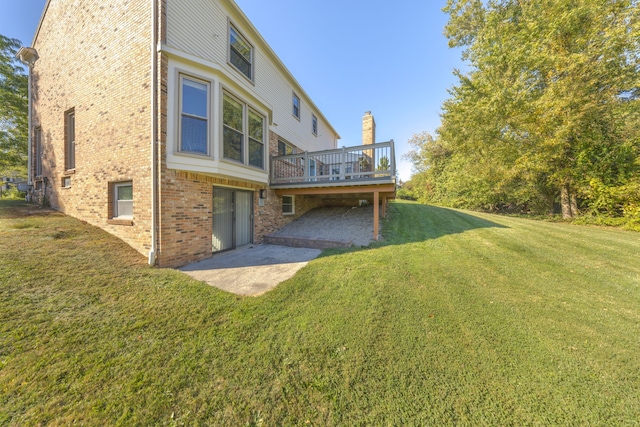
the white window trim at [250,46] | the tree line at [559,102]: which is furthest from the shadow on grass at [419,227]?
the white window trim at [250,46]

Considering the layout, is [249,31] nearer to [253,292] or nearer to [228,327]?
[253,292]

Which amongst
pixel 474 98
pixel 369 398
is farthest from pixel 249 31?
pixel 474 98

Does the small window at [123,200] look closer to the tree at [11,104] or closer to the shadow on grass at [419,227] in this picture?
the shadow on grass at [419,227]

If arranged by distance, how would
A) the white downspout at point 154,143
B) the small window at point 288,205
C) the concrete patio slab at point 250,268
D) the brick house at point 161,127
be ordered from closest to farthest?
the concrete patio slab at point 250,268
the white downspout at point 154,143
the brick house at point 161,127
the small window at point 288,205

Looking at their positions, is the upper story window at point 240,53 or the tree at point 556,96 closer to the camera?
the upper story window at point 240,53

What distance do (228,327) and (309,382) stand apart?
135 centimetres

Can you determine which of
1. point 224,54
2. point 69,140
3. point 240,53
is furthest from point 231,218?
point 69,140

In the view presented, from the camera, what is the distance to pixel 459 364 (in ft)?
7.92

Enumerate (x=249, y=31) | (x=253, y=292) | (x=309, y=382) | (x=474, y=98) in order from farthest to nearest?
(x=474, y=98) → (x=249, y=31) → (x=253, y=292) → (x=309, y=382)

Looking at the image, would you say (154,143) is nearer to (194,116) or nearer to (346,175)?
(194,116)

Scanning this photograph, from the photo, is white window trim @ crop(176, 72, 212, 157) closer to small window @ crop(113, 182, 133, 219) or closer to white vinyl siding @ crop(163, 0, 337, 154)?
white vinyl siding @ crop(163, 0, 337, 154)

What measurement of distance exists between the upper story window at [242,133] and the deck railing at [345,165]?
1414mm

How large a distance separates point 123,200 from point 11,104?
14.3 meters

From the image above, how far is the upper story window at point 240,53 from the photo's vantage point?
23.5ft
